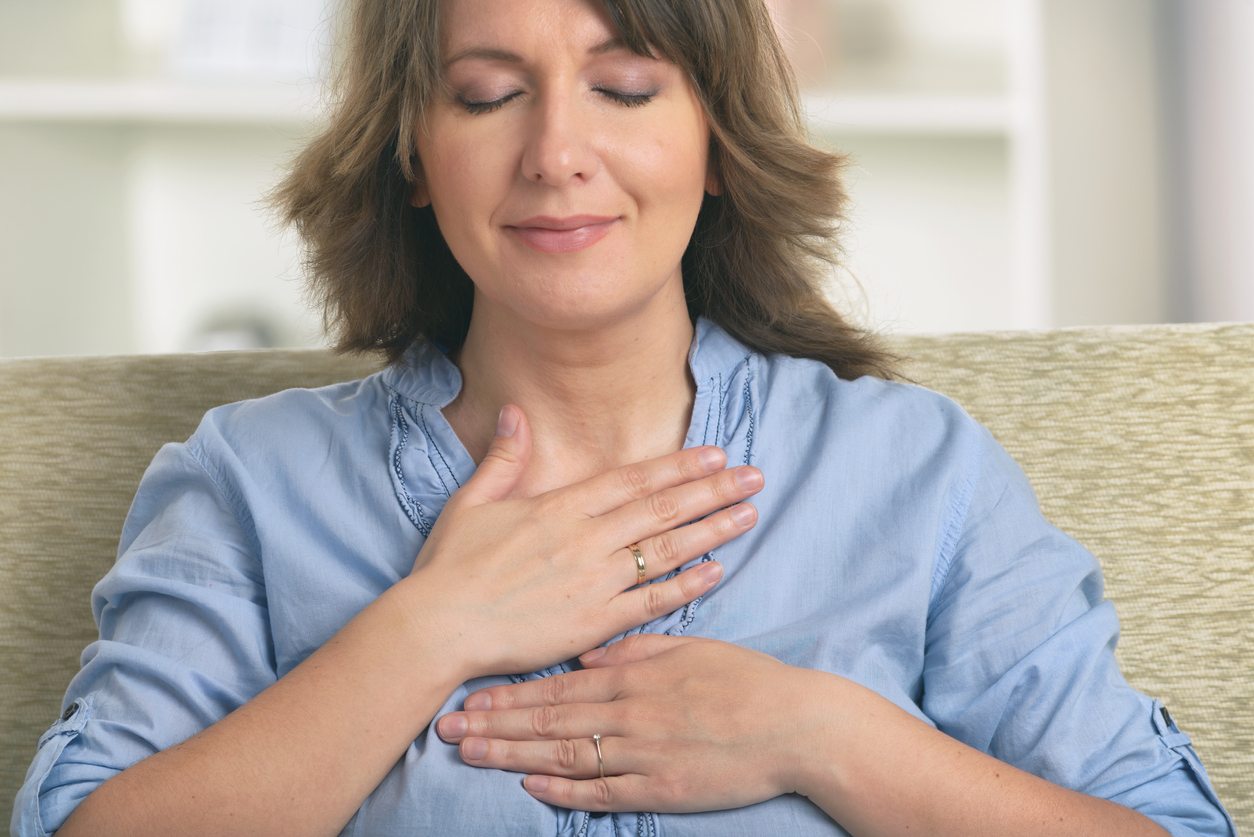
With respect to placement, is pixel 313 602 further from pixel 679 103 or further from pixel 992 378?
pixel 992 378

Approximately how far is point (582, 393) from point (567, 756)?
366 millimetres

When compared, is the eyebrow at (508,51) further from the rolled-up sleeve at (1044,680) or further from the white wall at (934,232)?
the white wall at (934,232)

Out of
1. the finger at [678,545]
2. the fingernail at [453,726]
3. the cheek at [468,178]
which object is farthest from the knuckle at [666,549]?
the cheek at [468,178]

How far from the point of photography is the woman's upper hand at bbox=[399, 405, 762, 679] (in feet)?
3.12

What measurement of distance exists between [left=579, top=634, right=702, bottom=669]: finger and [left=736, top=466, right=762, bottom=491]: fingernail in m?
0.15

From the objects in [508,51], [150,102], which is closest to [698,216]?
[508,51]

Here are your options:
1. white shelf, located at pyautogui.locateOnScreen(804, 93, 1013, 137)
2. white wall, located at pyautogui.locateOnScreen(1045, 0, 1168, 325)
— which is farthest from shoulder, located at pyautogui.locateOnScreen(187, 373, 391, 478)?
white wall, located at pyautogui.locateOnScreen(1045, 0, 1168, 325)

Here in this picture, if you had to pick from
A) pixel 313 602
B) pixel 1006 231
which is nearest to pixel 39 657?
pixel 313 602

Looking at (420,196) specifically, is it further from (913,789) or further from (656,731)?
(913,789)

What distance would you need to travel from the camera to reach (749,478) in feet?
3.40

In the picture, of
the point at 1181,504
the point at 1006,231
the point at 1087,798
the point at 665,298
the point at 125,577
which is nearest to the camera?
the point at 1087,798

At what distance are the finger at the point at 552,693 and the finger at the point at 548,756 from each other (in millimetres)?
35

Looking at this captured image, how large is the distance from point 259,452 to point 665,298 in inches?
17.2

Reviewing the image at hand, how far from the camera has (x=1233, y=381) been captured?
127cm
